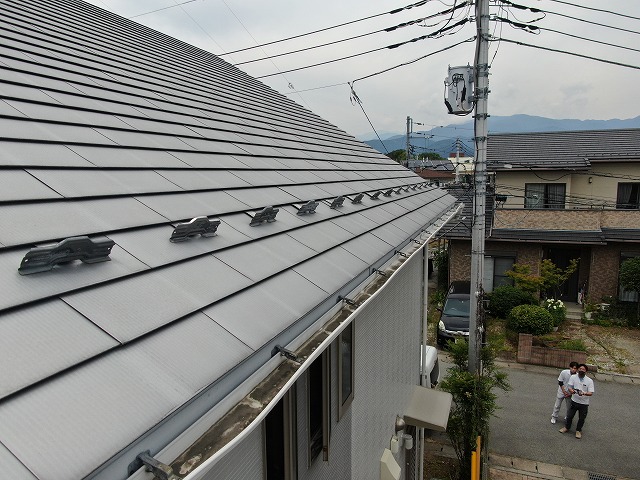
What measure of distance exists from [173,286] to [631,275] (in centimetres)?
1914

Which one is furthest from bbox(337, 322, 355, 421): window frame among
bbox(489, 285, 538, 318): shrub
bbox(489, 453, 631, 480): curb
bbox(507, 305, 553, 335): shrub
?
bbox(489, 285, 538, 318): shrub

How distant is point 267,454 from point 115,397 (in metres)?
1.74

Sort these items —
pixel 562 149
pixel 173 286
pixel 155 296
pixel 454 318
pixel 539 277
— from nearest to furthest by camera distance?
pixel 155 296 < pixel 173 286 < pixel 454 318 < pixel 539 277 < pixel 562 149

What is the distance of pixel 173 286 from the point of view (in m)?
2.24

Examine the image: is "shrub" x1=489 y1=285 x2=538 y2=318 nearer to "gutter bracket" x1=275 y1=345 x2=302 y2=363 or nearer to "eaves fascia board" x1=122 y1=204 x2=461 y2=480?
"eaves fascia board" x1=122 y1=204 x2=461 y2=480

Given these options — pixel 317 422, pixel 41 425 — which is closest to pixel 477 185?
pixel 317 422

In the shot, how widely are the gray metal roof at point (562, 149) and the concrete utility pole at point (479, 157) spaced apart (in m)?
11.5

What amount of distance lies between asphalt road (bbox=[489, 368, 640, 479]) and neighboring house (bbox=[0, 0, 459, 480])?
4.17 metres

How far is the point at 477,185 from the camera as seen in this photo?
9578mm

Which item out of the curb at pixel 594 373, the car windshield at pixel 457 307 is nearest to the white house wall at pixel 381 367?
the curb at pixel 594 373

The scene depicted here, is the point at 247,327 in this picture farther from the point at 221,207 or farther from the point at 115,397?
the point at 221,207

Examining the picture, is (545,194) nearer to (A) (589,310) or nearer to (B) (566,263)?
(B) (566,263)

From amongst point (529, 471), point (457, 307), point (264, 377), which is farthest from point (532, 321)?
point (264, 377)

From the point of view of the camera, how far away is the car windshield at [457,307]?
1550 cm
